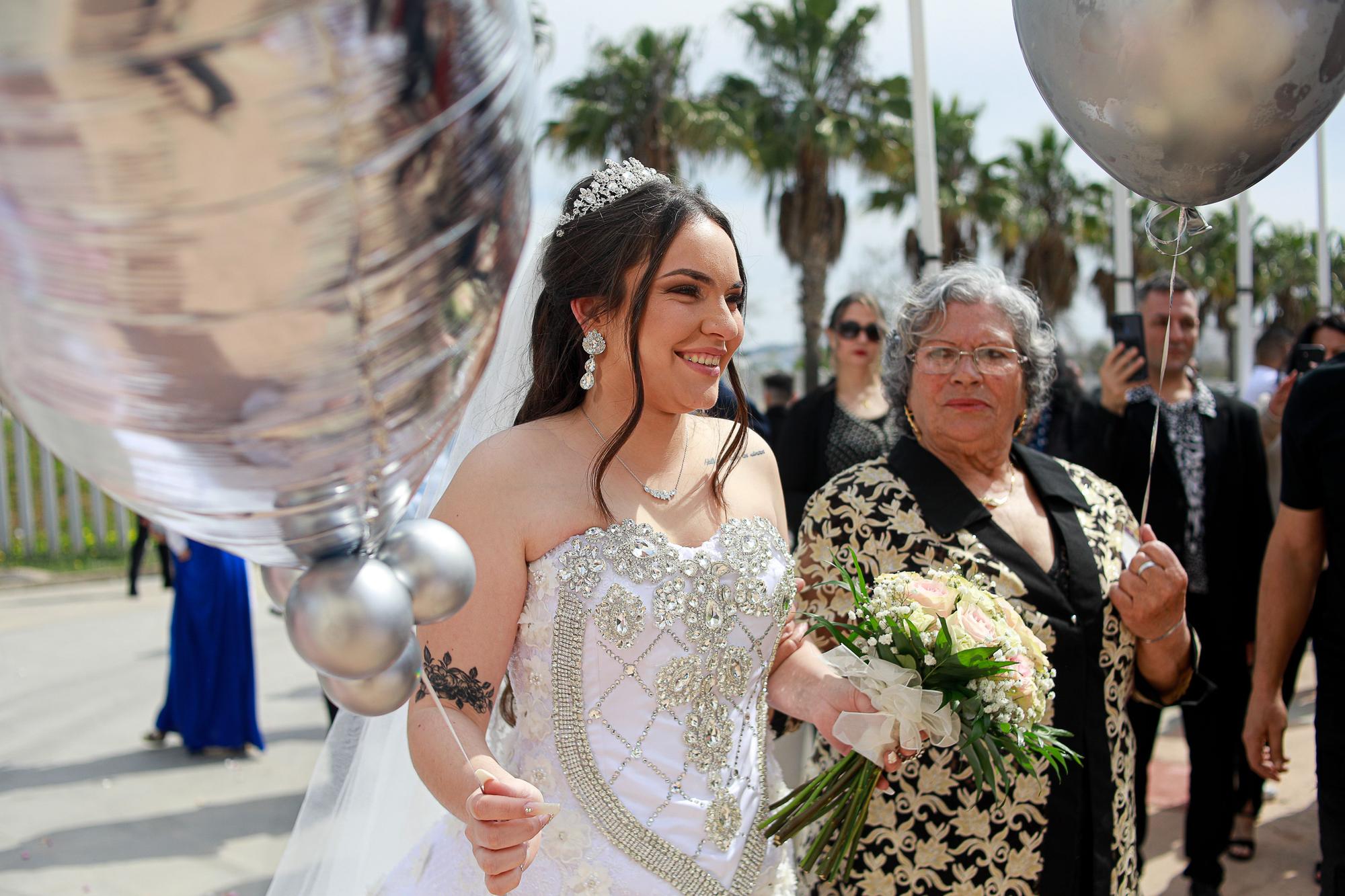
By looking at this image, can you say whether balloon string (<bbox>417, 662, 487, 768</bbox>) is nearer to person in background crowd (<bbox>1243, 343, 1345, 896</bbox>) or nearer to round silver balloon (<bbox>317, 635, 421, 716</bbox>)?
round silver balloon (<bbox>317, 635, 421, 716</bbox>)

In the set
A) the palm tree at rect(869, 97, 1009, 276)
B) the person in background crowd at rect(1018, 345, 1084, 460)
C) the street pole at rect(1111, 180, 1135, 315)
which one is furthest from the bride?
the palm tree at rect(869, 97, 1009, 276)

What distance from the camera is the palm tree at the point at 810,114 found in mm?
19547

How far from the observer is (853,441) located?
4809 mm

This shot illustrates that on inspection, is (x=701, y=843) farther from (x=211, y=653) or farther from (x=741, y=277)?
(x=211, y=653)

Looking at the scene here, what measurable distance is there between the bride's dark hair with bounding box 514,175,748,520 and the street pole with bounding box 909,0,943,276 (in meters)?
2.84

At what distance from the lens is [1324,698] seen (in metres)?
2.98

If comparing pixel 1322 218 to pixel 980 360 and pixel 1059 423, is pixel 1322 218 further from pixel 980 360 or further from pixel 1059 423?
pixel 980 360

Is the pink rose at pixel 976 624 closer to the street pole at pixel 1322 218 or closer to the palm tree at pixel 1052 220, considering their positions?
the street pole at pixel 1322 218

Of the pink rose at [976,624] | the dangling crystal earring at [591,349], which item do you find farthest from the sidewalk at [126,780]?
the pink rose at [976,624]

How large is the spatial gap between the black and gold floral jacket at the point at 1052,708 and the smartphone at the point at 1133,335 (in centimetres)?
188

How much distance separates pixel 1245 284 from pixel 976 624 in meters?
11.9

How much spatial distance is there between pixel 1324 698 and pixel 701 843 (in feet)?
6.40

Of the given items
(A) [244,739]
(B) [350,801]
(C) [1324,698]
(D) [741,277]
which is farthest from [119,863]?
(C) [1324,698]

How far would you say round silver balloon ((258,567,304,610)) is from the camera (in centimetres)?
114
